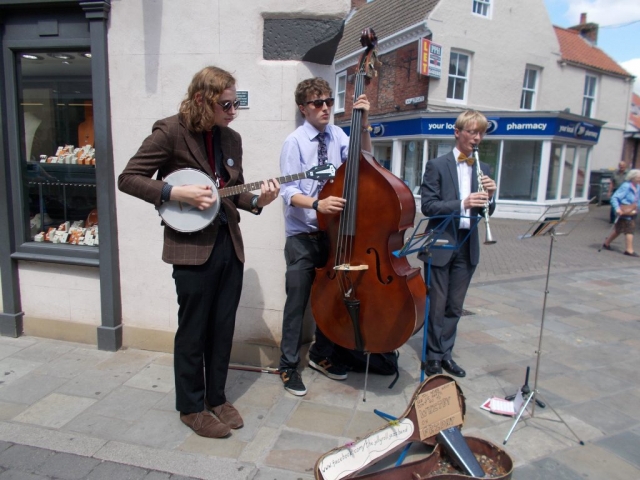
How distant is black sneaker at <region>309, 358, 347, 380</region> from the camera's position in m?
3.47

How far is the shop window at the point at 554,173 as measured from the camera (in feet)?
48.3

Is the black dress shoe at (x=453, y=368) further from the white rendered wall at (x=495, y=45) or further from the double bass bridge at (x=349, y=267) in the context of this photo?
the white rendered wall at (x=495, y=45)

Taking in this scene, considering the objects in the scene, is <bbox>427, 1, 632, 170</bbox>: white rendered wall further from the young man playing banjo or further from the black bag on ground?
the young man playing banjo

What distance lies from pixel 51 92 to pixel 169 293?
201 centimetres

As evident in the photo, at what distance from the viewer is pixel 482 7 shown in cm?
1509

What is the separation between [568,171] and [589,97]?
4.62 meters

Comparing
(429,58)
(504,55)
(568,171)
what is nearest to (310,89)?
(429,58)

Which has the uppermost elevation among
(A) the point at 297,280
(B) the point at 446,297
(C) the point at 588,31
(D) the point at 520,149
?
(C) the point at 588,31

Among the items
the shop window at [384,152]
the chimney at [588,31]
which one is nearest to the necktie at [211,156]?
the shop window at [384,152]

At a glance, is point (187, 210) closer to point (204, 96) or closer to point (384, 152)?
point (204, 96)

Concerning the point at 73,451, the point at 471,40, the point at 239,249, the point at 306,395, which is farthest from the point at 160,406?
the point at 471,40

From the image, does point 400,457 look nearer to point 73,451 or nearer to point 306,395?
point 306,395

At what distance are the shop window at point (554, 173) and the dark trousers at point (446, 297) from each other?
500 inches

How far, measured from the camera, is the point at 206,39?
342 centimetres
